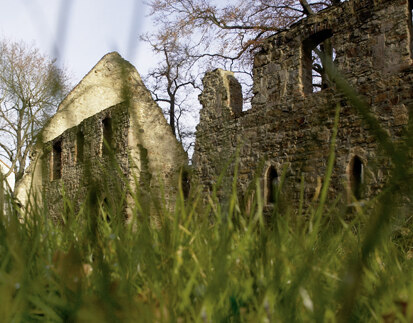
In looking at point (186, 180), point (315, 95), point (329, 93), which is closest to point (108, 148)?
point (186, 180)

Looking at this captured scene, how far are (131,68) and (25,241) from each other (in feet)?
2.94

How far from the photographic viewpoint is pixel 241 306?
1.09 m

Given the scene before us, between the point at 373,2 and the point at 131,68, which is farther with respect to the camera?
the point at 373,2

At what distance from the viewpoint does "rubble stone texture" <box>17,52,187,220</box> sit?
726 millimetres

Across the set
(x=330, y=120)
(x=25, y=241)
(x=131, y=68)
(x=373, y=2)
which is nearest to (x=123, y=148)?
(x=330, y=120)

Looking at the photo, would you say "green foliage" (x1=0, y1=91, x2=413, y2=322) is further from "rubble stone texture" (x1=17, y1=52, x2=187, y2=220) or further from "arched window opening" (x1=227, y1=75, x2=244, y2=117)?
"arched window opening" (x1=227, y1=75, x2=244, y2=117)

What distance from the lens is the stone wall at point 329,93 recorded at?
6.17 metres

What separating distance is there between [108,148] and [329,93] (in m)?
6.04

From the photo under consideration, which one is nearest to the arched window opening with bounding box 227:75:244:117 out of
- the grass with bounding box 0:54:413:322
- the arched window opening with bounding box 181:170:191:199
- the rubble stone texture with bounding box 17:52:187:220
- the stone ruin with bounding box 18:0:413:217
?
the stone ruin with bounding box 18:0:413:217

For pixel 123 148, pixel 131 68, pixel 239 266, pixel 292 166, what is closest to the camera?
pixel 131 68

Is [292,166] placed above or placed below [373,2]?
below

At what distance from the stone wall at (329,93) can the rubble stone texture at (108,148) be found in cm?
183

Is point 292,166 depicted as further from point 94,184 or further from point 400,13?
point 94,184

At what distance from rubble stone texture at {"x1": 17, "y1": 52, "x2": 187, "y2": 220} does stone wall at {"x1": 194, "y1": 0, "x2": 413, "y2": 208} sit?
6.01 feet
